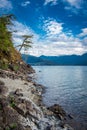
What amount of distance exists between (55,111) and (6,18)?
35.8 m

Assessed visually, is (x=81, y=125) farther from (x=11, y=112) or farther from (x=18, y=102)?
(x=11, y=112)

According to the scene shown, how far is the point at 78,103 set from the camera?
1145 inches

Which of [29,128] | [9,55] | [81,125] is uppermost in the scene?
[9,55]

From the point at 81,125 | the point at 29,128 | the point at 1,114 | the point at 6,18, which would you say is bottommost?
the point at 81,125

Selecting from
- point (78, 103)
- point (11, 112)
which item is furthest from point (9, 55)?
point (11, 112)

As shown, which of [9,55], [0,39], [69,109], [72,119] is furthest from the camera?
[9,55]

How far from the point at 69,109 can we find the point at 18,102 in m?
10.4

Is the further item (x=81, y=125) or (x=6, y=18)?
(x=6, y=18)

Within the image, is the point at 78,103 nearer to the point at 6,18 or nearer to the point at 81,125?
the point at 81,125

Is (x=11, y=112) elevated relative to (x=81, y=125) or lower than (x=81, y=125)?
elevated

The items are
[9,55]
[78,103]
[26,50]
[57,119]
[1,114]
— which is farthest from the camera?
[26,50]

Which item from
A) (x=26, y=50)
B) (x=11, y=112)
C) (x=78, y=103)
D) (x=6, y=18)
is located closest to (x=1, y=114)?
(x=11, y=112)

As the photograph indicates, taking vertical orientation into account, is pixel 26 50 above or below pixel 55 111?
above

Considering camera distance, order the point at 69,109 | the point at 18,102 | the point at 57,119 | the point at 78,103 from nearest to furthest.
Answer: the point at 18,102
the point at 57,119
the point at 69,109
the point at 78,103
